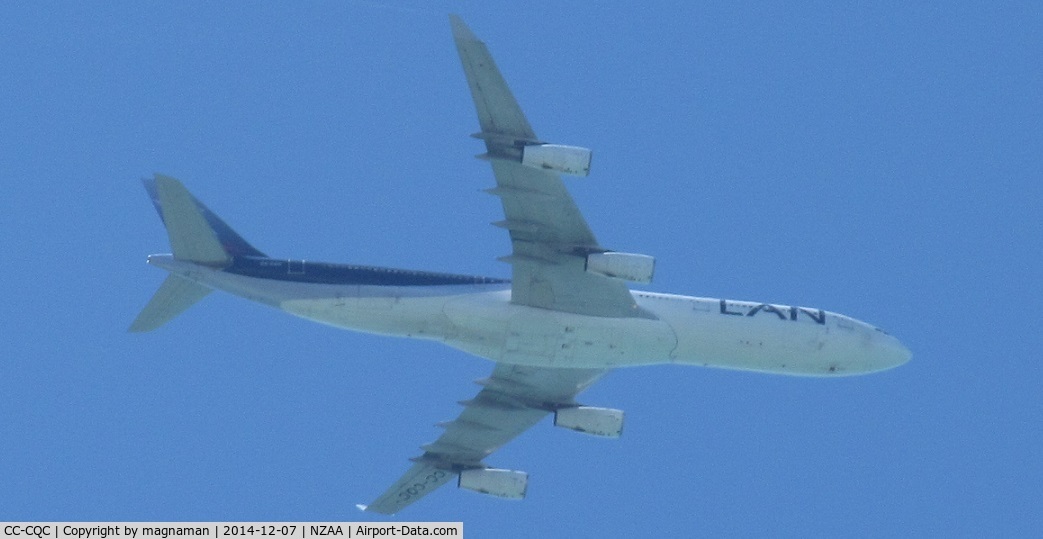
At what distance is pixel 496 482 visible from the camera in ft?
233

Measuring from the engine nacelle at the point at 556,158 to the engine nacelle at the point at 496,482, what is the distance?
16426mm

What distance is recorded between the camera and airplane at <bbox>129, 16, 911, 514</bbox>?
2394 inches

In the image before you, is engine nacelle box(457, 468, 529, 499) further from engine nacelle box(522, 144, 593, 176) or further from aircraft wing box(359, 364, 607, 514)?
engine nacelle box(522, 144, 593, 176)

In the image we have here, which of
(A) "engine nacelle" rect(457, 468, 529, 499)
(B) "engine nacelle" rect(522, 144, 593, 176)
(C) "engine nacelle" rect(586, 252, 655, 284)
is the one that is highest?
(B) "engine nacelle" rect(522, 144, 593, 176)

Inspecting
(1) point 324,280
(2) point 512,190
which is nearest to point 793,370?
(2) point 512,190

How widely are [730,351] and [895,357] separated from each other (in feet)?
22.2

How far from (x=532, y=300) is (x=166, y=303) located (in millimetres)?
12863

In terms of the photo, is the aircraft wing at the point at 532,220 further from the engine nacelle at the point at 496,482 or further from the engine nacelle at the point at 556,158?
the engine nacelle at the point at 496,482

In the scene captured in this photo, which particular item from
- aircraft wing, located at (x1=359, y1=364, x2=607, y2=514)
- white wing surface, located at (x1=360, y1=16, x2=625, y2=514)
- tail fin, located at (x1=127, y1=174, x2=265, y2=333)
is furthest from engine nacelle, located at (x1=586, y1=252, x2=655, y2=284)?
tail fin, located at (x1=127, y1=174, x2=265, y2=333)

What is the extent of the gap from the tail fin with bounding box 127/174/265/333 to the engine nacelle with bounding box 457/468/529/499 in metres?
13.6

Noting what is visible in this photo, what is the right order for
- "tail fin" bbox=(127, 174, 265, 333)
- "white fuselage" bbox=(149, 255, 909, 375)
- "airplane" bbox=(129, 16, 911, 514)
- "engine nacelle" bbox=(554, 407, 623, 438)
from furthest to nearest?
"engine nacelle" bbox=(554, 407, 623, 438) → "white fuselage" bbox=(149, 255, 909, 375) → "tail fin" bbox=(127, 174, 265, 333) → "airplane" bbox=(129, 16, 911, 514)

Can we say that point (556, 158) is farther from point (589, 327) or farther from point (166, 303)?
point (166, 303)

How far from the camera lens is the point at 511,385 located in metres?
69.6

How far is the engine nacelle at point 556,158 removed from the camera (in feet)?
193
